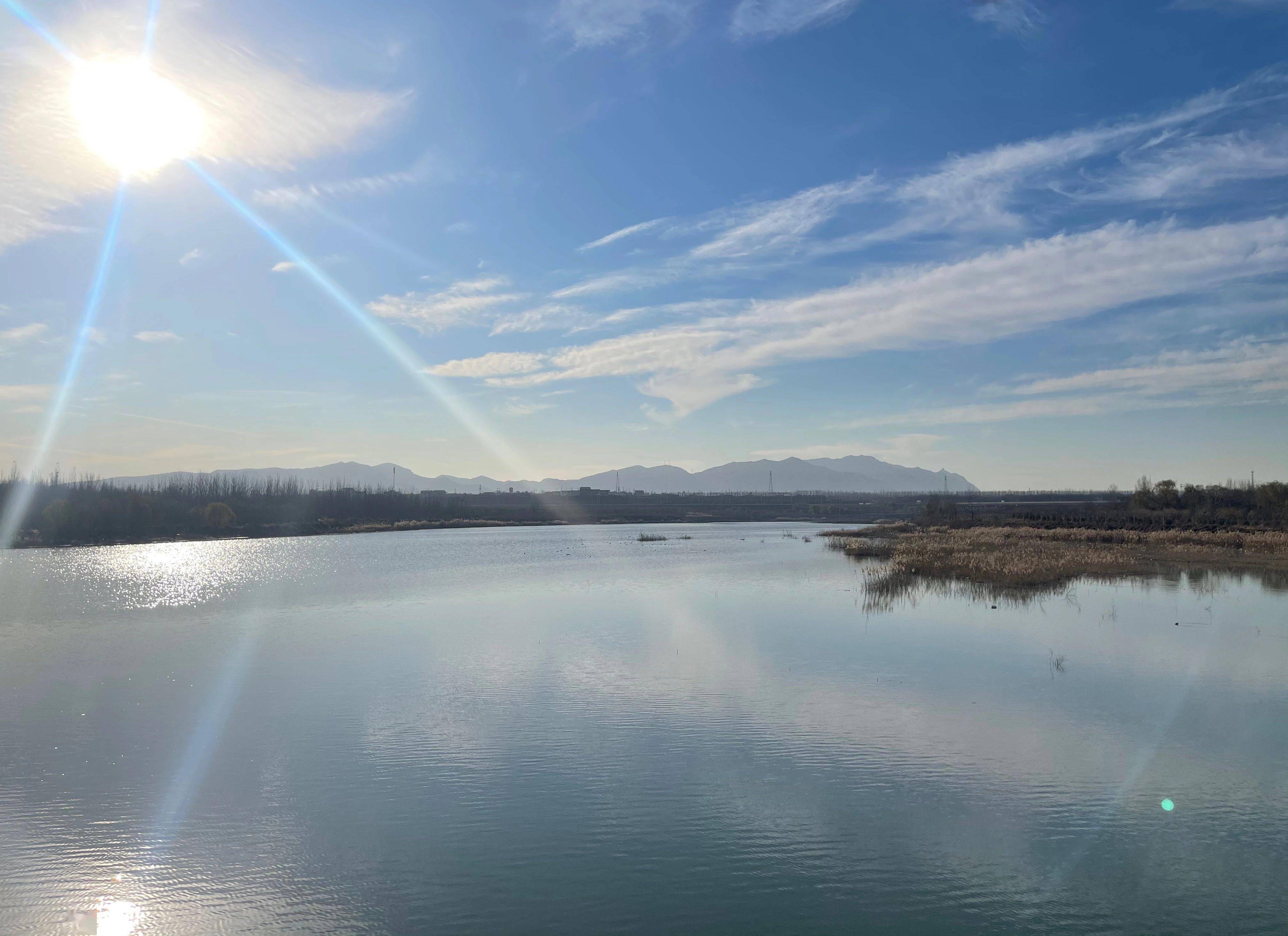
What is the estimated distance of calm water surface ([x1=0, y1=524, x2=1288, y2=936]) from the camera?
23.0 feet

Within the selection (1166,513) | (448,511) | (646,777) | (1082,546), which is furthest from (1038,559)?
(448,511)

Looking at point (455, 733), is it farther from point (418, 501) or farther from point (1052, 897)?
point (418, 501)

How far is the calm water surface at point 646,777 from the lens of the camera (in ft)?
23.0

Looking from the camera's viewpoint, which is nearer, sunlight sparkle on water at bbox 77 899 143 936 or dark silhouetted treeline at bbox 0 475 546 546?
sunlight sparkle on water at bbox 77 899 143 936

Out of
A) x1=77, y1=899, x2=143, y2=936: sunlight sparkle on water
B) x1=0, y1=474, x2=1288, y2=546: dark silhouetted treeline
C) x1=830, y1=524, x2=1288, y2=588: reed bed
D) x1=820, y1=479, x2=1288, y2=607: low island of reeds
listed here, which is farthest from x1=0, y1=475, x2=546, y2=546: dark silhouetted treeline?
x1=77, y1=899, x2=143, y2=936: sunlight sparkle on water

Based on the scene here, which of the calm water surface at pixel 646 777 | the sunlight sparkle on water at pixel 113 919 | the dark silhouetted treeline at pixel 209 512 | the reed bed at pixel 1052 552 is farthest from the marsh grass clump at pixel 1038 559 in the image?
the dark silhouetted treeline at pixel 209 512

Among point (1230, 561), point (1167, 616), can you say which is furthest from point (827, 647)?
point (1230, 561)

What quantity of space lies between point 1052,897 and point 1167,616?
18.5m

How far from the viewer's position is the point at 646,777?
394 inches

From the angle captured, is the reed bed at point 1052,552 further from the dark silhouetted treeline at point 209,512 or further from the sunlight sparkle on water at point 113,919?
the dark silhouetted treeline at point 209,512

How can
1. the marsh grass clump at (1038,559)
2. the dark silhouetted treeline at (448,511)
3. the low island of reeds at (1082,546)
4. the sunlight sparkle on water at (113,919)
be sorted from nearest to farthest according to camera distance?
the sunlight sparkle on water at (113,919) < the marsh grass clump at (1038,559) < the low island of reeds at (1082,546) < the dark silhouetted treeline at (448,511)

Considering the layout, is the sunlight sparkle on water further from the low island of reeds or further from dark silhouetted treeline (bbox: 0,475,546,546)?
dark silhouetted treeline (bbox: 0,475,546,546)

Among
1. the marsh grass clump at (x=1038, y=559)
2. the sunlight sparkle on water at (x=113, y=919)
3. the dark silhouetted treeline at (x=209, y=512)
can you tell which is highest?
the dark silhouetted treeline at (x=209, y=512)

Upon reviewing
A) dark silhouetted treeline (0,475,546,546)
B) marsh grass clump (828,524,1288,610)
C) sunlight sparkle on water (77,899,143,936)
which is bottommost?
sunlight sparkle on water (77,899,143,936)
